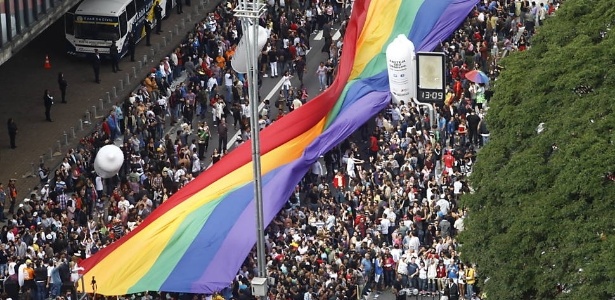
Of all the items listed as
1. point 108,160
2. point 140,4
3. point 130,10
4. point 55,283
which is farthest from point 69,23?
point 55,283

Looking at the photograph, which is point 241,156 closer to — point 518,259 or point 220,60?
point 220,60

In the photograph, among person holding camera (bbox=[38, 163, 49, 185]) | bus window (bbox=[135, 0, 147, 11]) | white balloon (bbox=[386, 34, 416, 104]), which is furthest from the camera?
bus window (bbox=[135, 0, 147, 11])

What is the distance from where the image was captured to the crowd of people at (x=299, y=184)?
2215 inches

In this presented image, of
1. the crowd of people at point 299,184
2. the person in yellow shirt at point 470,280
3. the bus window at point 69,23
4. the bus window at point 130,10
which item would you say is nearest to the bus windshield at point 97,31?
the bus window at point 69,23

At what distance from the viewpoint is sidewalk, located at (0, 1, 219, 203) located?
6912 cm

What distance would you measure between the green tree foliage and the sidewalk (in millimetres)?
22311

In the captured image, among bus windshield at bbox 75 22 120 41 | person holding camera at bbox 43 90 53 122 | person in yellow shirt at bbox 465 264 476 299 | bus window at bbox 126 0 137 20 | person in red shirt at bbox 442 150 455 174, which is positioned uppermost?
bus window at bbox 126 0 137 20

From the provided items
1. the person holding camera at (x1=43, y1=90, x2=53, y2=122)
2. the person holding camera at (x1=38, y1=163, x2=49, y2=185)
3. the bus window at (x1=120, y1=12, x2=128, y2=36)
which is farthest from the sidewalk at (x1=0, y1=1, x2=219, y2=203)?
the bus window at (x1=120, y1=12, x2=128, y2=36)

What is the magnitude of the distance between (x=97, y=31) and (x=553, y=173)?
3351 centimetres

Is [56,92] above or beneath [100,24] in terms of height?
beneath

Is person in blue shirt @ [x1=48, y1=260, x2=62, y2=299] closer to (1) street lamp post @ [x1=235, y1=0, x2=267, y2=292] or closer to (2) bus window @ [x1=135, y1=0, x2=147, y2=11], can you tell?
(1) street lamp post @ [x1=235, y1=0, x2=267, y2=292]

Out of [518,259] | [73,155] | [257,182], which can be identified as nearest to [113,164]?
[73,155]

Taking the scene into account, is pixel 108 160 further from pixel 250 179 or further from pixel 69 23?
pixel 69 23

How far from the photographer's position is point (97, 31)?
76188 mm
